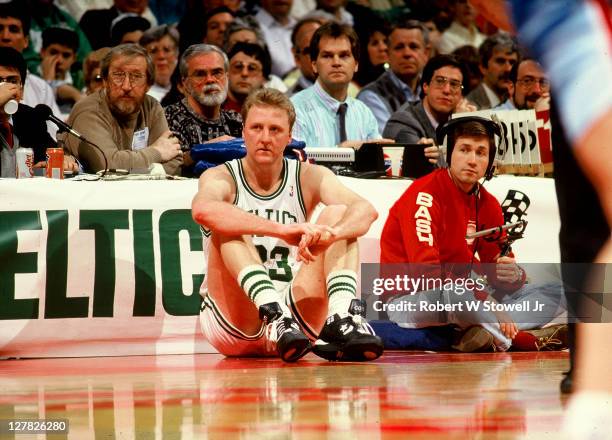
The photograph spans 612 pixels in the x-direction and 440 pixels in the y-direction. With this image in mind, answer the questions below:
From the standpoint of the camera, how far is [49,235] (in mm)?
5387

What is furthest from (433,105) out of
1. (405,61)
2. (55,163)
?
(55,163)

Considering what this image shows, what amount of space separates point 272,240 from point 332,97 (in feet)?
6.71

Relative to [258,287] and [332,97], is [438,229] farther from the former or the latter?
[332,97]

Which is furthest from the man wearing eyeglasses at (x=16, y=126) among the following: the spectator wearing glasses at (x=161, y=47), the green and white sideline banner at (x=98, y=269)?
the spectator wearing glasses at (x=161, y=47)

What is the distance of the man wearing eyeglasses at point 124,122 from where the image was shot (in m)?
6.07

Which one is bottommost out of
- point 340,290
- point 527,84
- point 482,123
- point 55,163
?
point 340,290

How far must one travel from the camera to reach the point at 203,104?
673cm

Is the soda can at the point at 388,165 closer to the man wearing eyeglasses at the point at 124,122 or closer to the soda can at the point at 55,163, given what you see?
the man wearing eyeglasses at the point at 124,122

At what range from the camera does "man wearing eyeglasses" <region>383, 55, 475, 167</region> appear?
7.14 metres

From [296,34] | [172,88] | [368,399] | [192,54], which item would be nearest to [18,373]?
[368,399]

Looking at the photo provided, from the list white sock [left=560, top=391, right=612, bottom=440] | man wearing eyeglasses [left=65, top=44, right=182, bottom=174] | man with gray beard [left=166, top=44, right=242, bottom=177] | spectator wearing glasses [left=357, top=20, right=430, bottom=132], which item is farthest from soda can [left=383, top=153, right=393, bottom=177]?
white sock [left=560, top=391, right=612, bottom=440]

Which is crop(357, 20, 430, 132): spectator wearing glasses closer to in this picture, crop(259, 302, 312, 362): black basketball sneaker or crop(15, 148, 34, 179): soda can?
crop(15, 148, 34, 179): soda can

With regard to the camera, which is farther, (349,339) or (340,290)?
(340,290)

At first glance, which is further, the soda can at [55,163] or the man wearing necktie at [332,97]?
the man wearing necktie at [332,97]
